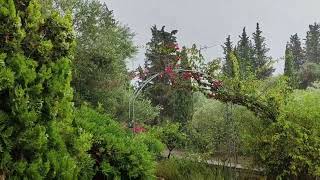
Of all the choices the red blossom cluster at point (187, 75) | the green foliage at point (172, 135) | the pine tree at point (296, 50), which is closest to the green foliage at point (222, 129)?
the green foliage at point (172, 135)

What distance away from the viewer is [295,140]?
887 centimetres

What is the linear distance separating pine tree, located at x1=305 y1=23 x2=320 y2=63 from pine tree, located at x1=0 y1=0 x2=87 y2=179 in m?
42.0

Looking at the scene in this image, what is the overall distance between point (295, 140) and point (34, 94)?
575 centimetres

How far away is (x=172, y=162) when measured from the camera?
33.7 ft

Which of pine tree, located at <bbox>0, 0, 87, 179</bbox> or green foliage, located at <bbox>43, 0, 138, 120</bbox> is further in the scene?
green foliage, located at <bbox>43, 0, 138, 120</bbox>

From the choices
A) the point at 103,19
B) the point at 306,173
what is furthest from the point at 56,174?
the point at 103,19

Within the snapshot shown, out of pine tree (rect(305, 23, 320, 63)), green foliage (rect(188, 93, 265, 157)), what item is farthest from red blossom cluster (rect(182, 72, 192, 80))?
pine tree (rect(305, 23, 320, 63))

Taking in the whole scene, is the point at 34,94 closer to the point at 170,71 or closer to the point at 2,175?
the point at 2,175

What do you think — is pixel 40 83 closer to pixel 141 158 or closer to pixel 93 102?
pixel 141 158

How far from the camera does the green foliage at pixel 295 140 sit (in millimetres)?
8766

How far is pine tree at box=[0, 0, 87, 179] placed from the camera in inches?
162

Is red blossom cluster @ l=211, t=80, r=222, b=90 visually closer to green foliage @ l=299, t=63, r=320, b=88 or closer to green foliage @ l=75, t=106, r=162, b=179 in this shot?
green foliage @ l=75, t=106, r=162, b=179

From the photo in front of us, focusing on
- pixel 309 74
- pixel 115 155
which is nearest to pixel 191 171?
pixel 115 155

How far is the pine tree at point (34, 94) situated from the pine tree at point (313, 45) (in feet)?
138
